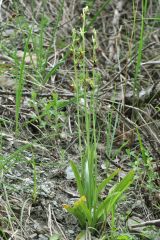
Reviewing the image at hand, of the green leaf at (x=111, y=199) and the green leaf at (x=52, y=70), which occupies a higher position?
the green leaf at (x=52, y=70)

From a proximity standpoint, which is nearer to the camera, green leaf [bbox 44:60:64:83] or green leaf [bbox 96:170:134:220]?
green leaf [bbox 96:170:134:220]

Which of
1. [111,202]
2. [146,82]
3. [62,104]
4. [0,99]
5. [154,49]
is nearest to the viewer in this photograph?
[111,202]

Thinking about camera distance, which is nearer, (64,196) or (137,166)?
(64,196)

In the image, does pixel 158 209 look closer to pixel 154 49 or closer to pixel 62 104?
pixel 62 104

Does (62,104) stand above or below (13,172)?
above

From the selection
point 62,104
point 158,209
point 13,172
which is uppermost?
point 62,104

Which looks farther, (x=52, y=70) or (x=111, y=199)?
(x=52, y=70)

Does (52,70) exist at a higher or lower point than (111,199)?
higher

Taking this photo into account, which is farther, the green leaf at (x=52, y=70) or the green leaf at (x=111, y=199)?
the green leaf at (x=52, y=70)

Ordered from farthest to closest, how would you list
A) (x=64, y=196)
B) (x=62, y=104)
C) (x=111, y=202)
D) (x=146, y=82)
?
1. (x=146, y=82)
2. (x=62, y=104)
3. (x=64, y=196)
4. (x=111, y=202)

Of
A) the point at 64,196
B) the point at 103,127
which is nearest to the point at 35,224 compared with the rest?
the point at 64,196

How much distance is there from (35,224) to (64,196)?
220 millimetres

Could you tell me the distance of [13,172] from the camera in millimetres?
2074

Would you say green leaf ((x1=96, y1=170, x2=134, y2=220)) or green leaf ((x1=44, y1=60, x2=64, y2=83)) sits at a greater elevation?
green leaf ((x1=44, y1=60, x2=64, y2=83))
